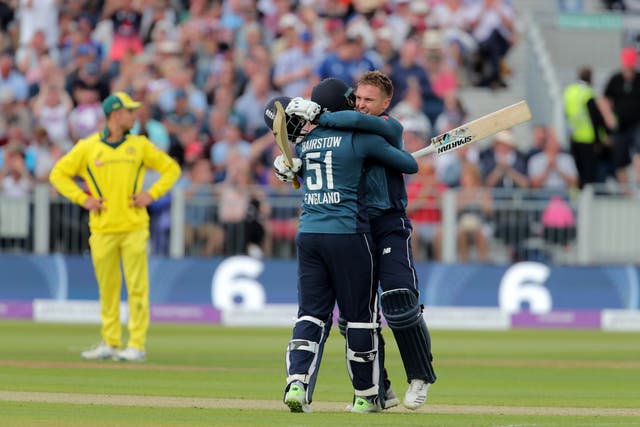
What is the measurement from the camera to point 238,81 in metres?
24.9

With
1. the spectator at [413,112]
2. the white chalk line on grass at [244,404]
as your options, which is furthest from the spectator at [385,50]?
the white chalk line on grass at [244,404]

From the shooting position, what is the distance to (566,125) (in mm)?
25359

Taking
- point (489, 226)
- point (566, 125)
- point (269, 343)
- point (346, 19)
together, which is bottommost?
point (269, 343)

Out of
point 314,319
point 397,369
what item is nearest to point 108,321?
point 397,369

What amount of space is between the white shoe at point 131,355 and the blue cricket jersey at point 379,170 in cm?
513

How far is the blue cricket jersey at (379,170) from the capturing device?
410 inches

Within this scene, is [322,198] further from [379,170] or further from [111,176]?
[111,176]

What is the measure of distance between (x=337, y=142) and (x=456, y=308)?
12307 mm

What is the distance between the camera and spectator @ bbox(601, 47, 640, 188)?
81.6 feet

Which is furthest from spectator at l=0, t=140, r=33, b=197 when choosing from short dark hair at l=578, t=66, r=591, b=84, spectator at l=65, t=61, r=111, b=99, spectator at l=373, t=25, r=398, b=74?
short dark hair at l=578, t=66, r=591, b=84

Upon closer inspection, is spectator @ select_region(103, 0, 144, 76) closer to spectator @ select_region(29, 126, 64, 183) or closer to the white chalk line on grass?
spectator @ select_region(29, 126, 64, 183)

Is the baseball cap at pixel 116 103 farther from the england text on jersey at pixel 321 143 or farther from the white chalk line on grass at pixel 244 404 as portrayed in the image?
Result: the england text on jersey at pixel 321 143

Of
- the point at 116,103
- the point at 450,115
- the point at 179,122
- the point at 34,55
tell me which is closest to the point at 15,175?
the point at 179,122

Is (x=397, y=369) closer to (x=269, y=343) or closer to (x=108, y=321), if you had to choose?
(x=108, y=321)
